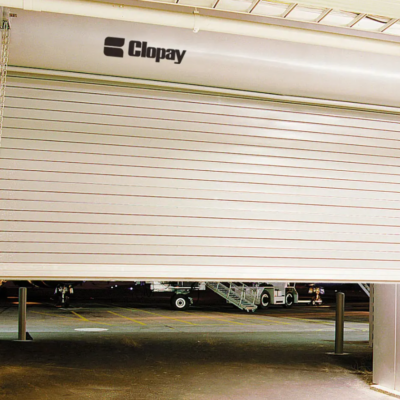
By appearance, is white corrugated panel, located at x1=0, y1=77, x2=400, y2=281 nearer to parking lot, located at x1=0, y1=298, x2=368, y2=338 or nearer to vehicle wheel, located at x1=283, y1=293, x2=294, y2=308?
parking lot, located at x1=0, y1=298, x2=368, y2=338

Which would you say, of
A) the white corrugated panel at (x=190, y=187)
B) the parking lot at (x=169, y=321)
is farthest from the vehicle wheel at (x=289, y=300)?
the white corrugated panel at (x=190, y=187)

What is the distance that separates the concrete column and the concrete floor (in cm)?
38

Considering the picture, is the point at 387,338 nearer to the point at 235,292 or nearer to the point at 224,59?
the point at 224,59

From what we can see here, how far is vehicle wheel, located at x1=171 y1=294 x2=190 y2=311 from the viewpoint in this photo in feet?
70.3

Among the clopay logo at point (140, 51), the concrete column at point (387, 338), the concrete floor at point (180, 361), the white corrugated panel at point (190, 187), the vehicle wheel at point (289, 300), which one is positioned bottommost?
the vehicle wheel at point (289, 300)

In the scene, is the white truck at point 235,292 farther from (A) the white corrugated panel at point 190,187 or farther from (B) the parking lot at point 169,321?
(A) the white corrugated panel at point 190,187

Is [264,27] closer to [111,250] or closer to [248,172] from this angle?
[248,172]

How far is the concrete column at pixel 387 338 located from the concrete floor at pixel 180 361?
380 mm

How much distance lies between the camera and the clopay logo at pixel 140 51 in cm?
541

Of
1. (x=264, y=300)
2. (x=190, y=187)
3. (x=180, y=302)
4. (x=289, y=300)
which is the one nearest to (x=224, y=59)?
(x=190, y=187)

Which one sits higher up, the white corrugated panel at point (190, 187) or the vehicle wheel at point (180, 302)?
the white corrugated panel at point (190, 187)

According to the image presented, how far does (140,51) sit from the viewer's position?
5.50 meters

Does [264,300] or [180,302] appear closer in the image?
[180,302]

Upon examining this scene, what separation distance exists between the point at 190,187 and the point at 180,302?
52.9 feet
